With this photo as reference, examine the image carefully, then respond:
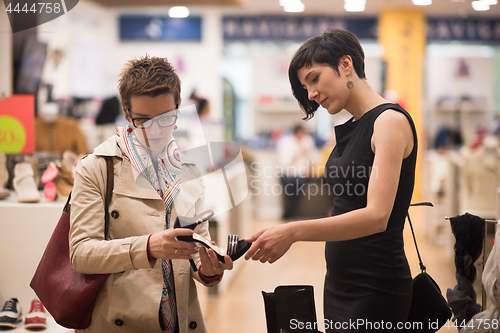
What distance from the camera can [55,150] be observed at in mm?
4285

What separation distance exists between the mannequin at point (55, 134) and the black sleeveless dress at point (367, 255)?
3.55 m

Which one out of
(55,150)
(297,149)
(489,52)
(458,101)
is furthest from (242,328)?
(489,52)

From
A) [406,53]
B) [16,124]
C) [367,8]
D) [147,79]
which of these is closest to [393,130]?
[147,79]

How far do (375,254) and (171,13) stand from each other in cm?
779

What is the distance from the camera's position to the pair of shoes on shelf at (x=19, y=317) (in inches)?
70.5

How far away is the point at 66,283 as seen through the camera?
129 centimetres

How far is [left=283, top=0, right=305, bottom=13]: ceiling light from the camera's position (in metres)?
8.50

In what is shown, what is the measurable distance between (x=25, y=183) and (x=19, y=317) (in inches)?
25.2

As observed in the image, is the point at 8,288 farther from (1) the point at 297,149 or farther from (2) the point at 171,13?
(2) the point at 171,13

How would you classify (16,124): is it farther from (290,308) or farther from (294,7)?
(294,7)

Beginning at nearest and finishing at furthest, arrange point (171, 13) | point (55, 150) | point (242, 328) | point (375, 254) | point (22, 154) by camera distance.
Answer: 1. point (375, 254)
2. point (22, 154)
3. point (242, 328)
4. point (55, 150)
5. point (171, 13)

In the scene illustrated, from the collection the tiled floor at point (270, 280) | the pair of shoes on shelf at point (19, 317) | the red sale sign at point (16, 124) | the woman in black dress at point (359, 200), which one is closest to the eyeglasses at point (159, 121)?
the woman in black dress at point (359, 200)

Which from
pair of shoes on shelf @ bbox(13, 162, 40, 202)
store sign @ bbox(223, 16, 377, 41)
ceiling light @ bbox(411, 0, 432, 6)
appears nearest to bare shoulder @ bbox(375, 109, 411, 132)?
pair of shoes on shelf @ bbox(13, 162, 40, 202)

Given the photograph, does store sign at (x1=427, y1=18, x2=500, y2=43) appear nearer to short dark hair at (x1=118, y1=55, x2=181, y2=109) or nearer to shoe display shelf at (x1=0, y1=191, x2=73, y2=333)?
shoe display shelf at (x1=0, y1=191, x2=73, y2=333)
